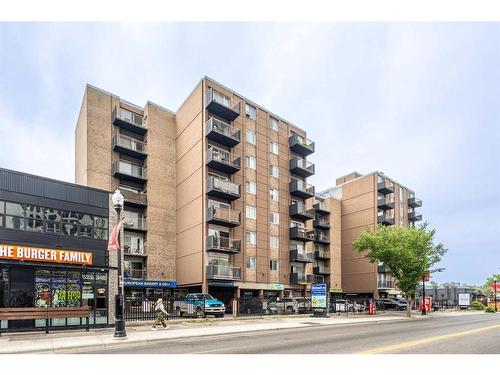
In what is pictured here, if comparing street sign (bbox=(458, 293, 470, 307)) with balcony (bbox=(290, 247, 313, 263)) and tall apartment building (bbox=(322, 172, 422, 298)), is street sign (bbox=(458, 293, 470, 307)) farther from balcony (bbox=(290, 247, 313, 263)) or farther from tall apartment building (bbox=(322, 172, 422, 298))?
balcony (bbox=(290, 247, 313, 263))

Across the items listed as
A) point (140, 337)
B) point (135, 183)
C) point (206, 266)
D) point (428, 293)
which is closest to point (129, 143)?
point (135, 183)

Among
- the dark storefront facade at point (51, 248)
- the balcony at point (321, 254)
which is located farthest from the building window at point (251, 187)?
the dark storefront facade at point (51, 248)

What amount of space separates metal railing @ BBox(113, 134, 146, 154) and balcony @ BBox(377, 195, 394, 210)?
36964 mm

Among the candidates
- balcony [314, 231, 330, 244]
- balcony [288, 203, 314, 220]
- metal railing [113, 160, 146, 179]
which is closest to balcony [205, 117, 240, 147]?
metal railing [113, 160, 146, 179]

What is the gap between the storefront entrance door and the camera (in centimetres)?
2031

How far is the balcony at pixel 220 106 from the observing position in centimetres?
4422

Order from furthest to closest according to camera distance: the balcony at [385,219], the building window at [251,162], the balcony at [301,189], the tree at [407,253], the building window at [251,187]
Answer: the balcony at [385,219] → the balcony at [301,189] → the building window at [251,162] → the building window at [251,187] → the tree at [407,253]

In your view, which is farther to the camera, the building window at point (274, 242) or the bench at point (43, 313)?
the building window at point (274, 242)

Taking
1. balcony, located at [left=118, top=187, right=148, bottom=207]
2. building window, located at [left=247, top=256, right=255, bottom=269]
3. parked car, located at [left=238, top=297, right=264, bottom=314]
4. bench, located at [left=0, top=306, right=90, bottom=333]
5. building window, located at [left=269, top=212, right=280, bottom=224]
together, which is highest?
balcony, located at [left=118, top=187, right=148, bottom=207]

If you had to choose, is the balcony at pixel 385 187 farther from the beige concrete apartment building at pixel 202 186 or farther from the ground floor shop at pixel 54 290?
the ground floor shop at pixel 54 290

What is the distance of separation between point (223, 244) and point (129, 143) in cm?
1426

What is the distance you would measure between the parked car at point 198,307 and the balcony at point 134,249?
12144 millimetres

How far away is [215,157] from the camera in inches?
1708

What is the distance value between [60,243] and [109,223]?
2.89 metres
